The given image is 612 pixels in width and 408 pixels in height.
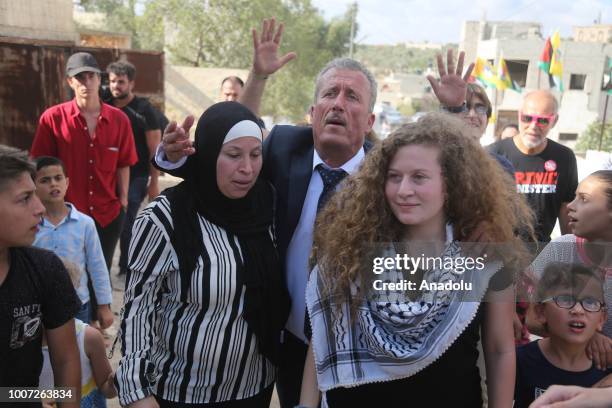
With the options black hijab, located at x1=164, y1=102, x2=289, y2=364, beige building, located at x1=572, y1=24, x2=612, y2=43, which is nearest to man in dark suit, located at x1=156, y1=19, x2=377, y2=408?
black hijab, located at x1=164, y1=102, x2=289, y2=364

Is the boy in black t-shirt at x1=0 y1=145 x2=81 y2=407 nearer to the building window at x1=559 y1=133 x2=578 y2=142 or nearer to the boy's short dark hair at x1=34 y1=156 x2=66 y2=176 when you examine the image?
the boy's short dark hair at x1=34 y1=156 x2=66 y2=176

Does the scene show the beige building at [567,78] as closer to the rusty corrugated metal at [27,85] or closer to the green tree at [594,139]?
the green tree at [594,139]

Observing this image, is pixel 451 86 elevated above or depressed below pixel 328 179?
above

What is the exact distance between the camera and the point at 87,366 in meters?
2.46

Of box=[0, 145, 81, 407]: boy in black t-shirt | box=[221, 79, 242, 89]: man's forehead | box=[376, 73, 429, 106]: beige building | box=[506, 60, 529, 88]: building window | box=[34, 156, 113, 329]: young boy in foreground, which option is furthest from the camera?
box=[376, 73, 429, 106]: beige building

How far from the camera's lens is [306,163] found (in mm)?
2340

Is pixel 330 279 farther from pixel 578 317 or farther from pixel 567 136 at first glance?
pixel 567 136

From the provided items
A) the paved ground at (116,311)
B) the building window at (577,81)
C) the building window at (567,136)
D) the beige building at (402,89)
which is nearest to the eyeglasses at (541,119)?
the paved ground at (116,311)

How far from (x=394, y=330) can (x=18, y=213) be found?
1285mm

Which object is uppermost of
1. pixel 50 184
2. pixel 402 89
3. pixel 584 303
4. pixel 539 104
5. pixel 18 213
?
pixel 402 89

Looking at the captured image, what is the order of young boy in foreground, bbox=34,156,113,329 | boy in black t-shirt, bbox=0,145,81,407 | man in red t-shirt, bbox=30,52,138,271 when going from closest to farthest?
boy in black t-shirt, bbox=0,145,81,407 < young boy in foreground, bbox=34,156,113,329 < man in red t-shirt, bbox=30,52,138,271

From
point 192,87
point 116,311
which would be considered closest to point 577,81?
point 192,87

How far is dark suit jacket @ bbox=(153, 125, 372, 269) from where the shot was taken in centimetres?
222

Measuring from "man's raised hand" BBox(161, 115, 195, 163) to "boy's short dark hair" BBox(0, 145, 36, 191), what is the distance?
470 mm
